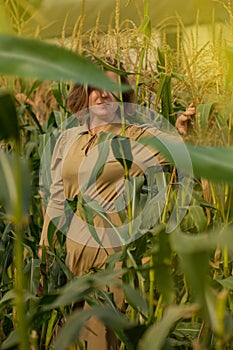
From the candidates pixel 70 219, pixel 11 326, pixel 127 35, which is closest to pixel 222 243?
pixel 11 326

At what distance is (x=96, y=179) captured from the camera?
1.33 metres

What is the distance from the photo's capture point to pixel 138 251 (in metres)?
0.88

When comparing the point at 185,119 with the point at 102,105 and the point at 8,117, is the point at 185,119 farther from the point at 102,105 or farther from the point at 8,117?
the point at 8,117

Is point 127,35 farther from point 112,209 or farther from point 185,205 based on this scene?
point 185,205

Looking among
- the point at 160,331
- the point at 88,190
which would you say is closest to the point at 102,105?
the point at 88,190

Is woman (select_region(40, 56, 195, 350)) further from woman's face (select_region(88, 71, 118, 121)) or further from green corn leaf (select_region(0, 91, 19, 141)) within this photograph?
green corn leaf (select_region(0, 91, 19, 141))

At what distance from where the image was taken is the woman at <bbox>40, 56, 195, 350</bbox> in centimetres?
133

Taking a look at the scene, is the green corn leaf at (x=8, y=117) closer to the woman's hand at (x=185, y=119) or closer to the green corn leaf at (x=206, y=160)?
the green corn leaf at (x=206, y=160)

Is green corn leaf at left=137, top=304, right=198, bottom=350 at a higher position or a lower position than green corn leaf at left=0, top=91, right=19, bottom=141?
lower

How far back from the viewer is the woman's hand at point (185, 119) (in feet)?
3.86

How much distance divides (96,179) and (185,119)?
0.71 ft

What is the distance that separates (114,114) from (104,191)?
178mm

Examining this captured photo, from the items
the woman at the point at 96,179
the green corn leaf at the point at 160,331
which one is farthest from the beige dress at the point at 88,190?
the green corn leaf at the point at 160,331

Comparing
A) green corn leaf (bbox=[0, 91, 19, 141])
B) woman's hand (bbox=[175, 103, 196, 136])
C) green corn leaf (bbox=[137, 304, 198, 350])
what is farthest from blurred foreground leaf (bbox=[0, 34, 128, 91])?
woman's hand (bbox=[175, 103, 196, 136])
